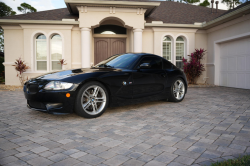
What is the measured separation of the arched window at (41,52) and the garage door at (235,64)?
10125mm

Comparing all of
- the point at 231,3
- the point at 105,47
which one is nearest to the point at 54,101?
the point at 105,47

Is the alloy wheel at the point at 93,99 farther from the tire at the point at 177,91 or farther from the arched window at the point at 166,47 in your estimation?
the arched window at the point at 166,47

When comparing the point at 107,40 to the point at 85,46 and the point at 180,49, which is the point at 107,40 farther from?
the point at 180,49

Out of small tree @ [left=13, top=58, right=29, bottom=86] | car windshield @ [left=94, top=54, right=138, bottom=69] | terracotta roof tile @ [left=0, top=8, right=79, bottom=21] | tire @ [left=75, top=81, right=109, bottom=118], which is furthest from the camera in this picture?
terracotta roof tile @ [left=0, top=8, right=79, bottom=21]

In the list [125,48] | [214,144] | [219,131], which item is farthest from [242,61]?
[214,144]

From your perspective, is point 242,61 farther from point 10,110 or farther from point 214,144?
point 10,110

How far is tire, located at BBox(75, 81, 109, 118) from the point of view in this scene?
3853mm

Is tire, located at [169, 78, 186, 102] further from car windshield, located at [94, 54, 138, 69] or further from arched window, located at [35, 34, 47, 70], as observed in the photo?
arched window, located at [35, 34, 47, 70]

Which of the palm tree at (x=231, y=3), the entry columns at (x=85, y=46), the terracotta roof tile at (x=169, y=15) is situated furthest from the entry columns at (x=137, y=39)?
the palm tree at (x=231, y=3)

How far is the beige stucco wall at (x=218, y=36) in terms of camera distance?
9.14 metres

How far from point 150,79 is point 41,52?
27.3ft

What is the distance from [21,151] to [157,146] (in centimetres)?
176

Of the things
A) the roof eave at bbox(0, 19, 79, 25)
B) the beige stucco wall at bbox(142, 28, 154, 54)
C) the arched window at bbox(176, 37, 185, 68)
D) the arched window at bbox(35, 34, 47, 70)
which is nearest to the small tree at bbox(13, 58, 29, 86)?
the arched window at bbox(35, 34, 47, 70)

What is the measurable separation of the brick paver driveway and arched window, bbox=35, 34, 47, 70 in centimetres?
697
